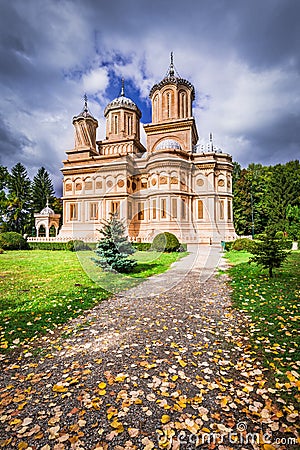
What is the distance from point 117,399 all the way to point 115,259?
698 cm

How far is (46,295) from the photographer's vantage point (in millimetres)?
6633

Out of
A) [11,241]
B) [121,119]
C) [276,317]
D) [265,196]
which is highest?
[121,119]

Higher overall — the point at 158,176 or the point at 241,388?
the point at 158,176

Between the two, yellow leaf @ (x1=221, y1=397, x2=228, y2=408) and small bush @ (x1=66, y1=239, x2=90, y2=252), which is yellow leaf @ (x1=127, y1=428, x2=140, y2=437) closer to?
yellow leaf @ (x1=221, y1=397, x2=228, y2=408)


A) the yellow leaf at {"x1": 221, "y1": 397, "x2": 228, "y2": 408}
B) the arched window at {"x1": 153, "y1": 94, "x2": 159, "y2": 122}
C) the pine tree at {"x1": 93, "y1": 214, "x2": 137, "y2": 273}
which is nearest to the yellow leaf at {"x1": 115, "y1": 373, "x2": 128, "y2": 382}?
the yellow leaf at {"x1": 221, "y1": 397, "x2": 228, "y2": 408}

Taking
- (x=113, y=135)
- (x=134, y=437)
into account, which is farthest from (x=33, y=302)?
(x=113, y=135)

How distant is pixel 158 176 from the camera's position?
85.7 ft

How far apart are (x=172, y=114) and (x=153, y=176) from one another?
9.66m

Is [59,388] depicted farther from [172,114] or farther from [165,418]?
[172,114]

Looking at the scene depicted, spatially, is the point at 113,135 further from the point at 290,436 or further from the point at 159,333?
the point at 290,436

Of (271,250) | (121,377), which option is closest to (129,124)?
(271,250)

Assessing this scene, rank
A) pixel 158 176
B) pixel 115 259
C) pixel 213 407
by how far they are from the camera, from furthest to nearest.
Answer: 1. pixel 158 176
2. pixel 115 259
3. pixel 213 407

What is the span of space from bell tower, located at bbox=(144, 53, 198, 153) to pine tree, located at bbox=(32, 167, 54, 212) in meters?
26.0

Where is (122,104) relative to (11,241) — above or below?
above
